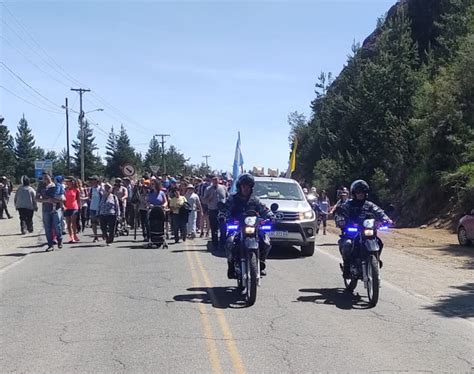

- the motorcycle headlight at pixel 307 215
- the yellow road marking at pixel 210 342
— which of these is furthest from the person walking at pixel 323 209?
the yellow road marking at pixel 210 342

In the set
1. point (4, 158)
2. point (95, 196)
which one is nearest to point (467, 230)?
point (95, 196)

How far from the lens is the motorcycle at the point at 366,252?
342 inches

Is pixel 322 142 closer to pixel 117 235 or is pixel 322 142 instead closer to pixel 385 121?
pixel 385 121

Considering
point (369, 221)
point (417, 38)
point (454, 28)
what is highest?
point (417, 38)

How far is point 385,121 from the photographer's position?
46.3 m

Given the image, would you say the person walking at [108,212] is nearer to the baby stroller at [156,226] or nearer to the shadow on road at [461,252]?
the baby stroller at [156,226]

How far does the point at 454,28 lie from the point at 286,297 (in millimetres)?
41066

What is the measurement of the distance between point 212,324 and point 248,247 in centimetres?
154

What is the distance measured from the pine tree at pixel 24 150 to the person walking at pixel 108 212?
11399cm

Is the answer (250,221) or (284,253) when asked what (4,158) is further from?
(250,221)

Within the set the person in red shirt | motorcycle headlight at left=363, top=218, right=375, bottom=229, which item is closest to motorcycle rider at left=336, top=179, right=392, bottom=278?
motorcycle headlight at left=363, top=218, right=375, bottom=229

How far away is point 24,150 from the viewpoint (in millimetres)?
130000

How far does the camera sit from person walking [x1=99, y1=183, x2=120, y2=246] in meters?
16.2

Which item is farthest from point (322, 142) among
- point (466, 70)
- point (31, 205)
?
point (31, 205)
